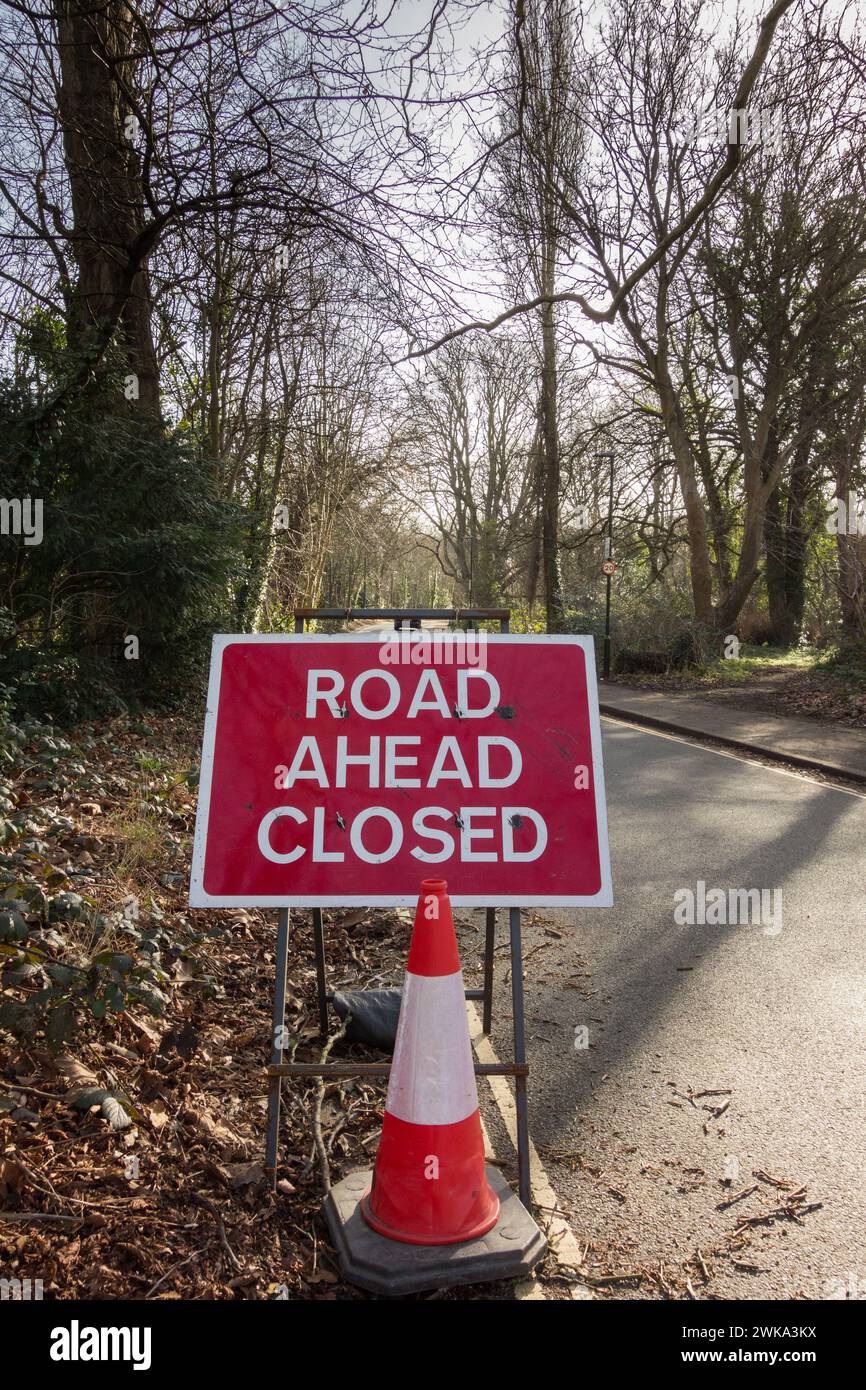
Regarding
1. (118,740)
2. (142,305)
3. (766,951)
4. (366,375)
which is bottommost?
(766,951)

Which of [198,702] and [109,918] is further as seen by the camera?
[198,702]

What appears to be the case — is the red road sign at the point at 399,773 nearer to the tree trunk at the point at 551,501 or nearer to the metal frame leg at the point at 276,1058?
the metal frame leg at the point at 276,1058

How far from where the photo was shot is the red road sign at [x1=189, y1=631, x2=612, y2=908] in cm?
326

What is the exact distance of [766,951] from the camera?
5426 millimetres

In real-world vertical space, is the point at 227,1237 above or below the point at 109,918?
below

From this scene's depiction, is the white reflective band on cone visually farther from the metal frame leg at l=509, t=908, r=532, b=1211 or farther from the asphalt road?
the asphalt road

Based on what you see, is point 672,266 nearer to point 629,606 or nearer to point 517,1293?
point 629,606

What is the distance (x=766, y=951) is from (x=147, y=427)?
29.5 feet

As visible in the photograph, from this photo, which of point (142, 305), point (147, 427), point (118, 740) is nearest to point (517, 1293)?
point (118, 740)

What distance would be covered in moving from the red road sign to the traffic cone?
1.24 ft

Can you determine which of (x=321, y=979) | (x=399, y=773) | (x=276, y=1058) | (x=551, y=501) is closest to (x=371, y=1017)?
(x=321, y=979)

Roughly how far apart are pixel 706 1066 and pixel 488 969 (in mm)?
987

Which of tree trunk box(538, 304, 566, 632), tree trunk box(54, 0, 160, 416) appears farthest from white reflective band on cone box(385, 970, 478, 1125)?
tree trunk box(538, 304, 566, 632)

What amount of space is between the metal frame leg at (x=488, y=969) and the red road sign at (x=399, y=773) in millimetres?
Result: 525
